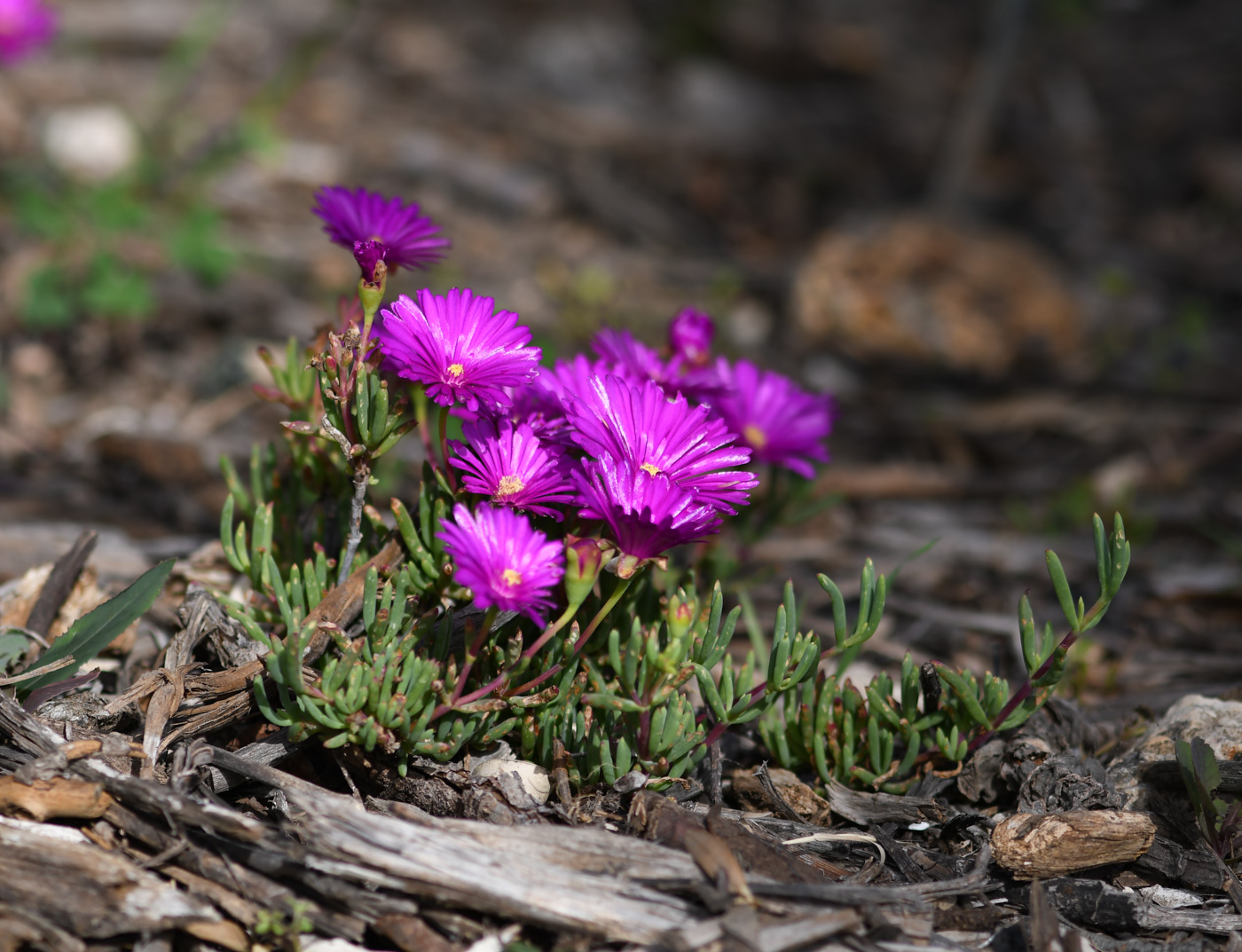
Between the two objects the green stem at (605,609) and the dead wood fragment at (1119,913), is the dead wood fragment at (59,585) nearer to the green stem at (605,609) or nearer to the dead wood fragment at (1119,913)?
the green stem at (605,609)

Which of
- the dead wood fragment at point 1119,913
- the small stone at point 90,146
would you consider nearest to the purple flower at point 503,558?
the dead wood fragment at point 1119,913

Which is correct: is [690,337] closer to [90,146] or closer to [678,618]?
[678,618]

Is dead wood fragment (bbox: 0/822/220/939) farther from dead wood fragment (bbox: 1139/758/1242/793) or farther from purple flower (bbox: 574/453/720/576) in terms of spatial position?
dead wood fragment (bbox: 1139/758/1242/793)

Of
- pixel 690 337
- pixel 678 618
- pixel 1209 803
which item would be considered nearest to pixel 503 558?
pixel 678 618

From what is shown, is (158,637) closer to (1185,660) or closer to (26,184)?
(1185,660)

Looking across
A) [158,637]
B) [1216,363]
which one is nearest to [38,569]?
[158,637]

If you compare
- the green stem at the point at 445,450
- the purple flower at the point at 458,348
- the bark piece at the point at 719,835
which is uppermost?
the purple flower at the point at 458,348
